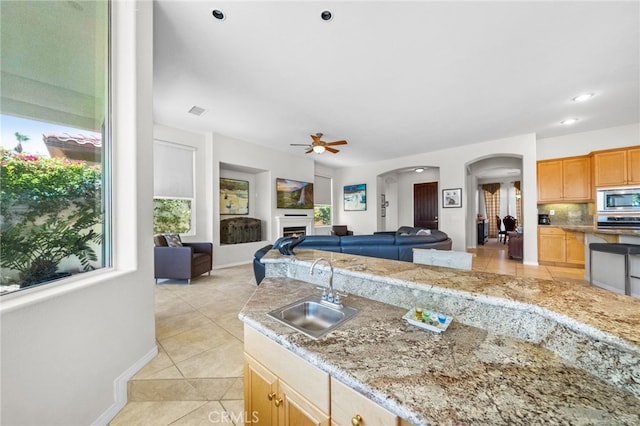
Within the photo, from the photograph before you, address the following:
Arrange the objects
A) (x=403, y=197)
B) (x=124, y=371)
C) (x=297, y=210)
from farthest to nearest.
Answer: (x=403, y=197) → (x=297, y=210) → (x=124, y=371)

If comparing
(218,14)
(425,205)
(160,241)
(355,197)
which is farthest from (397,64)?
(425,205)

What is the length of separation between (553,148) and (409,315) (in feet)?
20.7

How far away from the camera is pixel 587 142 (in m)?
4.67

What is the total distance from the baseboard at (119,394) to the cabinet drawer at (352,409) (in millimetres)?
1607

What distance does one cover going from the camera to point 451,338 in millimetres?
907

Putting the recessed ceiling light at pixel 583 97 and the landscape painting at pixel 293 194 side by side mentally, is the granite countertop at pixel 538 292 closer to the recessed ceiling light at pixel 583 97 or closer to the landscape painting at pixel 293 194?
the recessed ceiling light at pixel 583 97

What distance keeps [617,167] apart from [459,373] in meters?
6.24

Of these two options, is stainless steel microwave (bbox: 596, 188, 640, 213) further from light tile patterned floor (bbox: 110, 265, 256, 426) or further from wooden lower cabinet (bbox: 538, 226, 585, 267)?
light tile patterned floor (bbox: 110, 265, 256, 426)

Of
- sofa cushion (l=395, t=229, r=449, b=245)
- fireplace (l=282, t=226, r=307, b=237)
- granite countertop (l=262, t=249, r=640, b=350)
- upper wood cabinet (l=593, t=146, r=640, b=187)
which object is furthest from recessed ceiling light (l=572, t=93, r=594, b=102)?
fireplace (l=282, t=226, r=307, b=237)

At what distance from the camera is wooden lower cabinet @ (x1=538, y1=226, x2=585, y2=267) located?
4.57 meters

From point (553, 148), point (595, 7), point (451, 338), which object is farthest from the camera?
point (553, 148)

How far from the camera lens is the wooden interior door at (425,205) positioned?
751cm

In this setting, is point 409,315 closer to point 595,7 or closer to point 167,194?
point 595,7

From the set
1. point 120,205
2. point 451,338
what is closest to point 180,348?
point 120,205
